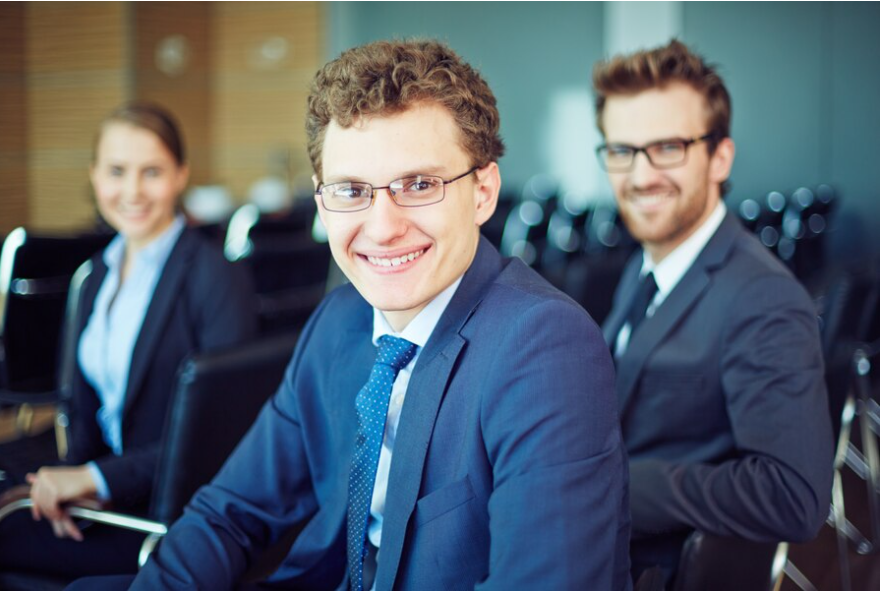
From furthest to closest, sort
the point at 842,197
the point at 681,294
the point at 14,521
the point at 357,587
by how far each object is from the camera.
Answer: the point at 842,197
the point at 14,521
the point at 681,294
the point at 357,587

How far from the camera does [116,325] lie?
97.3 inches

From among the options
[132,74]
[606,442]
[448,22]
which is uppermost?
[448,22]

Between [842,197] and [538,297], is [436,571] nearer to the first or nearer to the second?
[538,297]

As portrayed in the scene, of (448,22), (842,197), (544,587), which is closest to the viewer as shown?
(544,587)

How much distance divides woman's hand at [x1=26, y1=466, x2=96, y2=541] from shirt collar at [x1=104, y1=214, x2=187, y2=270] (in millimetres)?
750

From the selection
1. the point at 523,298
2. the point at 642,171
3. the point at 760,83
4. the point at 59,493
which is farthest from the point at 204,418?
the point at 760,83

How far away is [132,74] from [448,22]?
135 inches

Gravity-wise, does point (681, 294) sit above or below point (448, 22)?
below

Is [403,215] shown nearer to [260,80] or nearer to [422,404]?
[422,404]

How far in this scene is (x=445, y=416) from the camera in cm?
127

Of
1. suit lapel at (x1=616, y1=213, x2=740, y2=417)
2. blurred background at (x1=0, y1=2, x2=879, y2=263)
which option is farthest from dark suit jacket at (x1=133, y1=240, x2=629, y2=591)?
blurred background at (x1=0, y1=2, x2=879, y2=263)

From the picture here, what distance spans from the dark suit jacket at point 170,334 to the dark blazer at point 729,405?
1.03 metres

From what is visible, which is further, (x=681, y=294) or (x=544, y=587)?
(x=681, y=294)

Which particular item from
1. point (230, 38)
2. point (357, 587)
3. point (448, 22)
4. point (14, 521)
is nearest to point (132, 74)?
point (230, 38)
